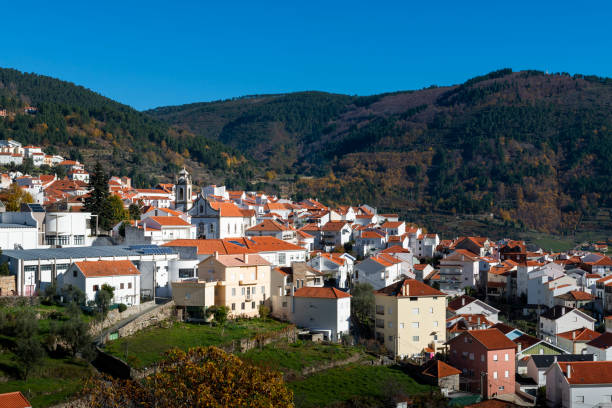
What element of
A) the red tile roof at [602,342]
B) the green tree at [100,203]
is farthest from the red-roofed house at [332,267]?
the red tile roof at [602,342]

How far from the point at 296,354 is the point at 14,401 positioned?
52.3 feet

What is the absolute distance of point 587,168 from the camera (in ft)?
523

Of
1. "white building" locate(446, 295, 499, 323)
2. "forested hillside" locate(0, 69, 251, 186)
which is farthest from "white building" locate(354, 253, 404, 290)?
"forested hillside" locate(0, 69, 251, 186)

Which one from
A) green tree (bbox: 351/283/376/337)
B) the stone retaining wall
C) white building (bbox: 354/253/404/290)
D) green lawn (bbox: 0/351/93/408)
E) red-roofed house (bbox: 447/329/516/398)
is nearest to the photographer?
green lawn (bbox: 0/351/93/408)

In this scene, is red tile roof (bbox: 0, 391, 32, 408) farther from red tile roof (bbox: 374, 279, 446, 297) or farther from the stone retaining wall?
red tile roof (bbox: 374, 279, 446, 297)

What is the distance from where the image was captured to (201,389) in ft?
62.0

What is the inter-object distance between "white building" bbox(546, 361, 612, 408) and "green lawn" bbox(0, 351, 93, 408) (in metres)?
24.1

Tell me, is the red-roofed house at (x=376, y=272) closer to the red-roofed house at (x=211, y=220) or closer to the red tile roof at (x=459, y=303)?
the red tile roof at (x=459, y=303)

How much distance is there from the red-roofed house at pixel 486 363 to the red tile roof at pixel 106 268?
755 inches

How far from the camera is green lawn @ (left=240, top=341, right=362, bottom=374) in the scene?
111ft

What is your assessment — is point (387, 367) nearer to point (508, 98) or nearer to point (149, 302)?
point (149, 302)

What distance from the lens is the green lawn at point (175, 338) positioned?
1211 inches

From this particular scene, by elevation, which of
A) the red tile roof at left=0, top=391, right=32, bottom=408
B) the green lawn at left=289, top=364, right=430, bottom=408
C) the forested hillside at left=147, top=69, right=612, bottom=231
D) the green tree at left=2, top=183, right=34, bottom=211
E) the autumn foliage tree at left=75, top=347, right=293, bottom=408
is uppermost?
the forested hillside at left=147, top=69, right=612, bottom=231

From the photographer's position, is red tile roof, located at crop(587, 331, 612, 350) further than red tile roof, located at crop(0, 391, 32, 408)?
Yes
